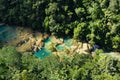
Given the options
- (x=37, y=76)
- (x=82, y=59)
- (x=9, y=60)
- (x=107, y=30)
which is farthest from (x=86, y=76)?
(x=107, y=30)

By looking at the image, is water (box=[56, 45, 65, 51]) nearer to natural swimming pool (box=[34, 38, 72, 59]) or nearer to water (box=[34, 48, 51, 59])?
natural swimming pool (box=[34, 38, 72, 59])

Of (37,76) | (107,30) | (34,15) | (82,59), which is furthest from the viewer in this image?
(34,15)

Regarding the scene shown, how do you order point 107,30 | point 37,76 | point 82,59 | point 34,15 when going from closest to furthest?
point 37,76 → point 82,59 → point 107,30 → point 34,15

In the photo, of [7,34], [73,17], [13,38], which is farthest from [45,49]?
[7,34]

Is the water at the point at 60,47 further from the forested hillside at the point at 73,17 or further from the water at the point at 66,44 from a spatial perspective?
the forested hillside at the point at 73,17

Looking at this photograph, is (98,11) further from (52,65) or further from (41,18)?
(52,65)
